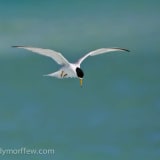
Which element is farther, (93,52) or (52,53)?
(93,52)

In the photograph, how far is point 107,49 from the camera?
1098cm

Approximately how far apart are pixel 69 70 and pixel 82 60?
1.64 ft

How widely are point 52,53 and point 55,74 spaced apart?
356 millimetres

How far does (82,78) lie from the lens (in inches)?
396

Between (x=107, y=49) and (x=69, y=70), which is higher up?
(x=107, y=49)

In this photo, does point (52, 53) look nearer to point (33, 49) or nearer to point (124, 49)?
point (33, 49)

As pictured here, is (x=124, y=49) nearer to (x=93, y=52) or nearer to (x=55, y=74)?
(x=93, y=52)

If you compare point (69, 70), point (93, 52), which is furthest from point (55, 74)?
point (93, 52)

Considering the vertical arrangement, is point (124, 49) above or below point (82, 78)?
above

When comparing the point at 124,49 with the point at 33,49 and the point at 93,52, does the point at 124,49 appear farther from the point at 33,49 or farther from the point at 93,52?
the point at 33,49

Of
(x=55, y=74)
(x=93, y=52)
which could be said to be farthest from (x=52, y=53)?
(x=93, y=52)

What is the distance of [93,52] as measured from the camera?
10.9 metres

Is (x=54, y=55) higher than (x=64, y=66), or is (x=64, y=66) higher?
(x=54, y=55)

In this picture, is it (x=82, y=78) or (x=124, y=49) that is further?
(x=124, y=49)
